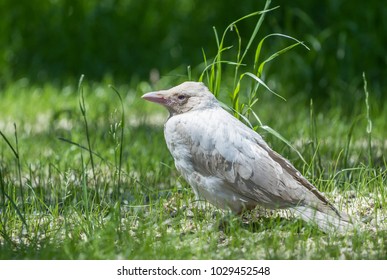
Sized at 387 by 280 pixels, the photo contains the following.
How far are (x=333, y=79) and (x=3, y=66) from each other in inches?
125

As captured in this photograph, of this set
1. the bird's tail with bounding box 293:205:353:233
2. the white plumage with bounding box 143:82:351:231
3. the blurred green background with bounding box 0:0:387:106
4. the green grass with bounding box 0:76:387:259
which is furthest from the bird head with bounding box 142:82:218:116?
the blurred green background with bounding box 0:0:387:106

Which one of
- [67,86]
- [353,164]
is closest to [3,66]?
[67,86]

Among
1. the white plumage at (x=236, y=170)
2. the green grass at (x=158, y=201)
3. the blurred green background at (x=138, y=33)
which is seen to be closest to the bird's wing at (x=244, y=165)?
the white plumage at (x=236, y=170)

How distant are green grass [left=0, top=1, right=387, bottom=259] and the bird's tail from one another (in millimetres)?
41

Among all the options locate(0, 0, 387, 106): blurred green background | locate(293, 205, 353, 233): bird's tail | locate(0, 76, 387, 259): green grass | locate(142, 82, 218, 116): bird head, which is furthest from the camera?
locate(0, 0, 387, 106): blurred green background

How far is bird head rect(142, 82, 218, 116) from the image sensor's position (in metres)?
4.11

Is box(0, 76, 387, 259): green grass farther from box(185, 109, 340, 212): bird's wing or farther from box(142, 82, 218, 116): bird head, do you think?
box(142, 82, 218, 116): bird head

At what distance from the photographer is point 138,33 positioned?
8547 mm

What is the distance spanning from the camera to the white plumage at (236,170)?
382 cm

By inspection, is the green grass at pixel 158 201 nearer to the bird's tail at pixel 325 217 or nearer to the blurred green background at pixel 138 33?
the bird's tail at pixel 325 217

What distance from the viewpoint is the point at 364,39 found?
7.55 meters

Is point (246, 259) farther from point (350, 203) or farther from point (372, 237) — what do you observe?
point (350, 203)

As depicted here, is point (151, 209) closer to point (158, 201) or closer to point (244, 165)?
point (158, 201)

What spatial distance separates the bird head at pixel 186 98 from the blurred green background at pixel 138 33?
3545 millimetres
